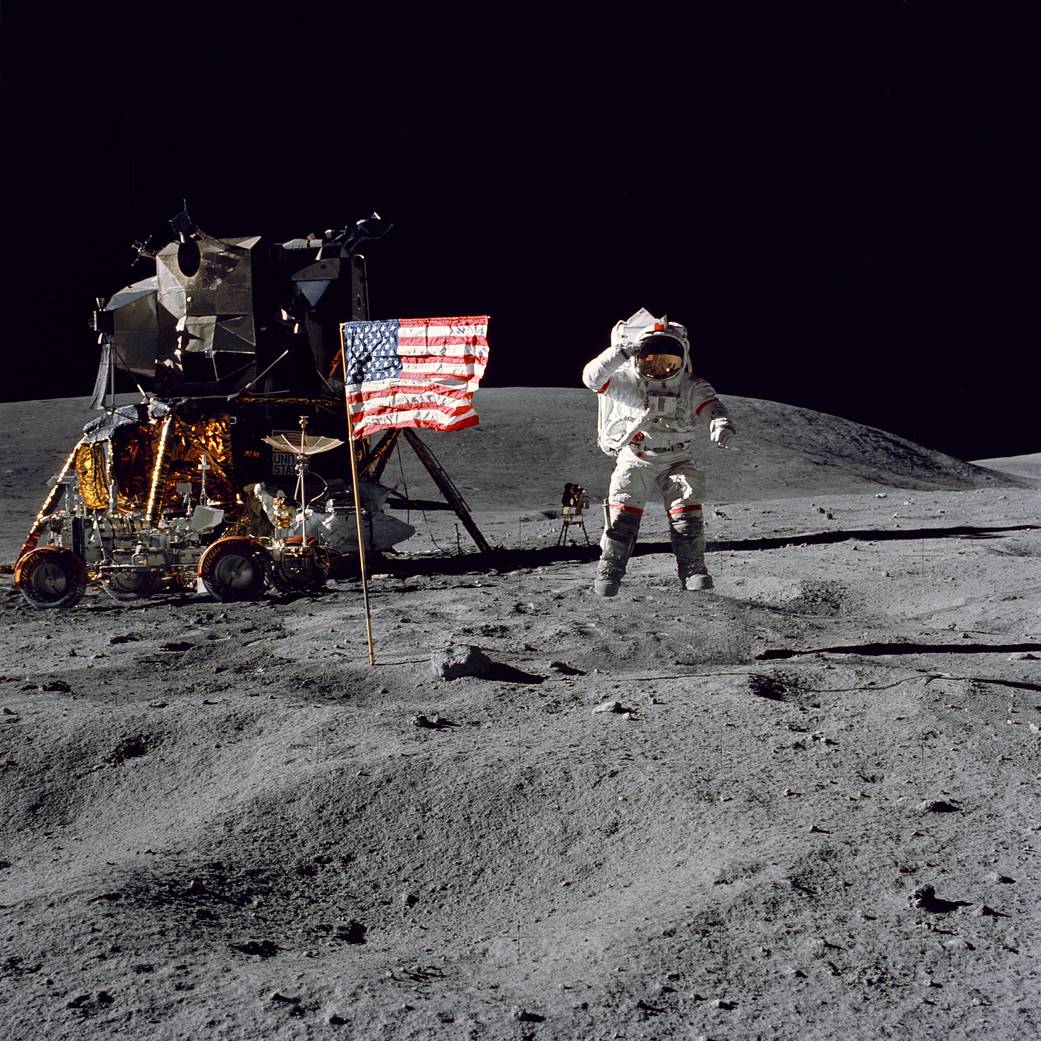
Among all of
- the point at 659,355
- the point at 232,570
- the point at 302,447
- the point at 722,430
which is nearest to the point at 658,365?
the point at 659,355

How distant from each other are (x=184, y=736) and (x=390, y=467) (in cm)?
824

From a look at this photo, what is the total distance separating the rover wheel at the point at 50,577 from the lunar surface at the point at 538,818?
363 mm

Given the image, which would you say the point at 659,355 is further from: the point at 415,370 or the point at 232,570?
the point at 232,570

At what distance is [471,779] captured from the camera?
8.43 ft

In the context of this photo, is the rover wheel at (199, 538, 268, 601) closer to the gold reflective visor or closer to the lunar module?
the lunar module

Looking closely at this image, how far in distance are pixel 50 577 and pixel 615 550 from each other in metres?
2.58

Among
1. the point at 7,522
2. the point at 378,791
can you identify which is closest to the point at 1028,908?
the point at 378,791

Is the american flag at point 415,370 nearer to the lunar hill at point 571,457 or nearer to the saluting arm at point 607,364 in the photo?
the saluting arm at point 607,364

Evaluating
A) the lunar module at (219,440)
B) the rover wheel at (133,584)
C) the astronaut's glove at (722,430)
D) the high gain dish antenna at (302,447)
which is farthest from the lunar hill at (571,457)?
the astronaut's glove at (722,430)

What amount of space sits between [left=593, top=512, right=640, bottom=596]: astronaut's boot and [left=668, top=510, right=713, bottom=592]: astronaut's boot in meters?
0.19

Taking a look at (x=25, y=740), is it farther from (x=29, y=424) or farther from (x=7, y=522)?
(x=29, y=424)

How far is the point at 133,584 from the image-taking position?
5.51 metres

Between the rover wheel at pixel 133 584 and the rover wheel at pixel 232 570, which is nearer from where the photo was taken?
the rover wheel at pixel 232 570

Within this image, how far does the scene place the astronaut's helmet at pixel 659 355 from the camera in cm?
462
